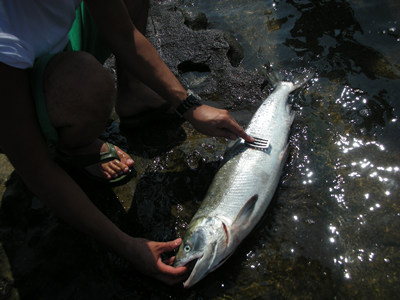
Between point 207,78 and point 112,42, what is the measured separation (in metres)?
1.73

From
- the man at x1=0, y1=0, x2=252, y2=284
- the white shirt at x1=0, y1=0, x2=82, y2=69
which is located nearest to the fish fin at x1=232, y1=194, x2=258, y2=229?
the man at x1=0, y1=0, x2=252, y2=284

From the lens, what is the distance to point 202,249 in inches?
90.3

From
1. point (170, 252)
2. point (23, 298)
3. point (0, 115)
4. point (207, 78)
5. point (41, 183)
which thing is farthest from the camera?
point (207, 78)

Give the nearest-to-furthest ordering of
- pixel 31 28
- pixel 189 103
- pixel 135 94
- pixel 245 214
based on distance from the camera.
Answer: pixel 31 28 → pixel 245 214 → pixel 189 103 → pixel 135 94

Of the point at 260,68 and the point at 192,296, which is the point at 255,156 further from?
the point at 260,68

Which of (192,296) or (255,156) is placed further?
(255,156)

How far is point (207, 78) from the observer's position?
13.5 feet

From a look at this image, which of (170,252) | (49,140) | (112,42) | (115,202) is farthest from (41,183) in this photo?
(112,42)

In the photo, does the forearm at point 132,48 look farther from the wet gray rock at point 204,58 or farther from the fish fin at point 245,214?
the wet gray rock at point 204,58

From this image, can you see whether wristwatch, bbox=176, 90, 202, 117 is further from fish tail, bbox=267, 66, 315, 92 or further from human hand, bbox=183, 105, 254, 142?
fish tail, bbox=267, 66, 315, 92

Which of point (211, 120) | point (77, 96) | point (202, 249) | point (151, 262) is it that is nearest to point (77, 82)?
point (77, 96)

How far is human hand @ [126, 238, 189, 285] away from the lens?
7.04 feet

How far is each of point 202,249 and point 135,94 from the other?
1.91 metres

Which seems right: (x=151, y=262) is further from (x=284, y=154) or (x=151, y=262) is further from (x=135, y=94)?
(x=135, y=94)
